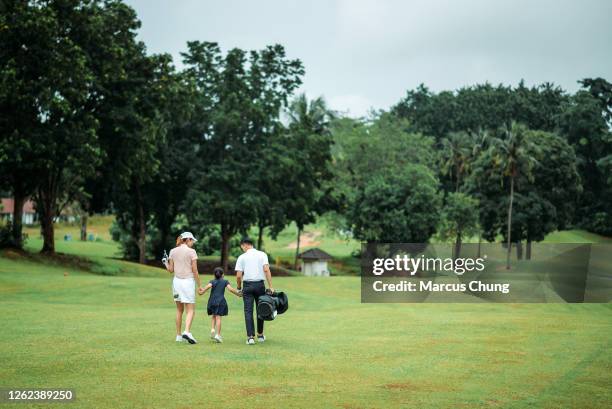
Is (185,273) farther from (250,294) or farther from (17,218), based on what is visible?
(17,218)

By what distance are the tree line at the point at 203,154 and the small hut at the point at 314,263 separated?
405cm

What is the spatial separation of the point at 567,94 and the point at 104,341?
120 m

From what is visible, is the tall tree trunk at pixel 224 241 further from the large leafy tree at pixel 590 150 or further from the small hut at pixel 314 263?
the large leafy tree at pixel 590 150

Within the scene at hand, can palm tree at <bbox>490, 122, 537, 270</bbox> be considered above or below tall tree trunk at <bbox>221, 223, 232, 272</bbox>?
above

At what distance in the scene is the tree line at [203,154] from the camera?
44.6 metres

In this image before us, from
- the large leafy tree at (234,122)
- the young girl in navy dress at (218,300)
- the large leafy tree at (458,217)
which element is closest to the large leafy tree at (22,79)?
the large leafy tree at (234,122)

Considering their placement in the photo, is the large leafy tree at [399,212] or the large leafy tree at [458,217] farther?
the large leafy tree at [458,217]

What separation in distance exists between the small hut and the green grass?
5095 centimetres

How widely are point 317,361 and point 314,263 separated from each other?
6258cm

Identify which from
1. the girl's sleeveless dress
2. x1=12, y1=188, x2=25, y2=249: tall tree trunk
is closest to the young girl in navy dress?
the girl's sleeveless dress

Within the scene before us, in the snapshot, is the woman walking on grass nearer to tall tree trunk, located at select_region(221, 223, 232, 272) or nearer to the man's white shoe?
the man's white shoe

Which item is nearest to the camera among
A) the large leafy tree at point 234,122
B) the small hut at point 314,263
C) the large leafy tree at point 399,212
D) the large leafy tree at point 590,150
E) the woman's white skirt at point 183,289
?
the woman's white skirt at point 183,289

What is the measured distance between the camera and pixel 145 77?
168ft

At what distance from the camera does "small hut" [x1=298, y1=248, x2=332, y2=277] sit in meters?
76.8
